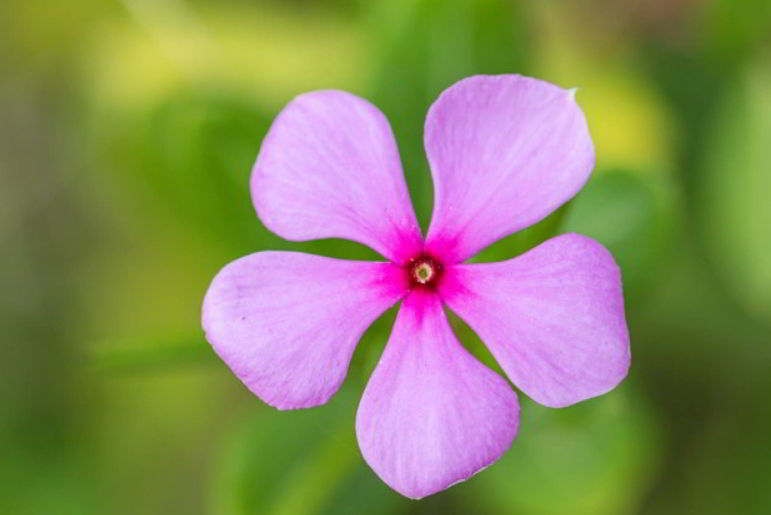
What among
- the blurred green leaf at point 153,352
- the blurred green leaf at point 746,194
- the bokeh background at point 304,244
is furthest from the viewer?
the blurred green leaf at point 746,194

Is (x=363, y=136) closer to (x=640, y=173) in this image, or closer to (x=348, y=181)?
(x=348, y=181)

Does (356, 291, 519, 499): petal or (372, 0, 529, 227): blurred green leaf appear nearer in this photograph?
(356, 291, 519, 499): petal

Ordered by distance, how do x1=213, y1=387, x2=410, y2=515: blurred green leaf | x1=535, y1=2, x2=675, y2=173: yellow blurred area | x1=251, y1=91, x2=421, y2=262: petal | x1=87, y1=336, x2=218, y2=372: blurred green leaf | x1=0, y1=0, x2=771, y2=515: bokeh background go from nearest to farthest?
x1=251, y1=91, x2=421, y2=262: petal < x1=87, y1=336, x2=218, y2=372: blurred green leaf < x1=213, y1=387, x2=410, y2=515: blurred green leaf < x1=0, y1=0, x2=771, y2=515: bokeh background < x1=535, y1=2, x2=675, y2=173: yellow blurred area

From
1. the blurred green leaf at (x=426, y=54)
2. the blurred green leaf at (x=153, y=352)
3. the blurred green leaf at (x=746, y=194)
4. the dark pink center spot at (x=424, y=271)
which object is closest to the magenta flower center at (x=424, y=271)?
the dark pink center spot at (x=424, y=271)

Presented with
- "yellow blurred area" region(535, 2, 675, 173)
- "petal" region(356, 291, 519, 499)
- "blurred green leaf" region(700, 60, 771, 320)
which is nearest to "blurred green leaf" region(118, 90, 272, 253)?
"petal" region(356, 291, 519, 499)

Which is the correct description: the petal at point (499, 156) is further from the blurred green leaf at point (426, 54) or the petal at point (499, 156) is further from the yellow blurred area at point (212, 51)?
the yellow blurred area at point (212, 51)

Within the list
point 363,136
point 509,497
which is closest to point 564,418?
point 509,497

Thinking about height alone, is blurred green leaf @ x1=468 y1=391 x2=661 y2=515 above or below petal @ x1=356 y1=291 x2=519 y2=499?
below

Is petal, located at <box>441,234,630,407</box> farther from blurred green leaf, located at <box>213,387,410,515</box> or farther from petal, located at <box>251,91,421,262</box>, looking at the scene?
blurred green leaf, located at <box>213,387,410,515</box>
